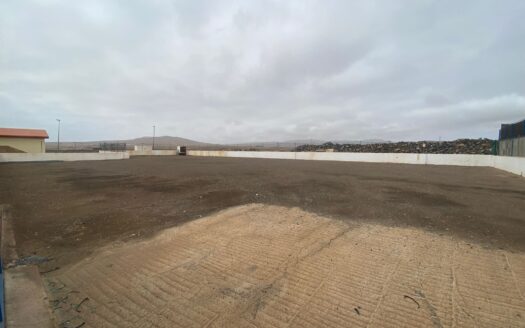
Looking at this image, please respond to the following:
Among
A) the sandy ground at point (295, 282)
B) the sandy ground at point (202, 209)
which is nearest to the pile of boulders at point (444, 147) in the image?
the sandy ground at point (202, 209)

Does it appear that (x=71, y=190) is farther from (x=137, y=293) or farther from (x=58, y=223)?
(x=137, y=293)

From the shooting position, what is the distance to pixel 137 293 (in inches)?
140

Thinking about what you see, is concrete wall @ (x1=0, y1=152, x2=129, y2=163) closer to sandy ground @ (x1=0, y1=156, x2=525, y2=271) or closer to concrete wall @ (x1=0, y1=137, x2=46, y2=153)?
concrete wall @ (x1=0, y1=137, x2=46, y2=153)

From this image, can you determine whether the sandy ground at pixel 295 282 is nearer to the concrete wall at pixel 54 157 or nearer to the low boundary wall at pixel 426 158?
the low boundary wall at pixel 426 158

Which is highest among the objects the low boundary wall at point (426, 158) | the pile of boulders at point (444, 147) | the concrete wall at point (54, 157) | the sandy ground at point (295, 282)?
the pile of boulders at point (444, 147)

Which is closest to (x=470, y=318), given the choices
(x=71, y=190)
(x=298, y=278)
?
(x=298, y=278)

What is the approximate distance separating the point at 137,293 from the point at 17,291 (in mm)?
1656

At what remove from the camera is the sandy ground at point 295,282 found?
306 centimetres

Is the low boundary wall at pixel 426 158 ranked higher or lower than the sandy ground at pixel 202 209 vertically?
higher

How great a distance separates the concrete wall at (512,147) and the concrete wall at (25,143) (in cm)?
5032

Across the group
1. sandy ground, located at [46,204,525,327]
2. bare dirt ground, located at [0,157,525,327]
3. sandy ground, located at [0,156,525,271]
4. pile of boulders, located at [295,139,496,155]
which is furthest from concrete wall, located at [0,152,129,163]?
pile of boulders, located at [295,139,496,155]

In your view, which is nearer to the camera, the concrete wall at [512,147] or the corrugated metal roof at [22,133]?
the concrete wall at [512,147]

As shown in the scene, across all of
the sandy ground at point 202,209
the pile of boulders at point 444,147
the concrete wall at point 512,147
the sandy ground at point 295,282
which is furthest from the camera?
the pile of boulders at point 444,147

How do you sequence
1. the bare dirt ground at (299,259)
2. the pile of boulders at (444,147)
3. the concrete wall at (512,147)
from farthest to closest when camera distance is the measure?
the pile of boulders at (444,147), the concrete wall at (512,147), the bare dirt ground at (299,259)
